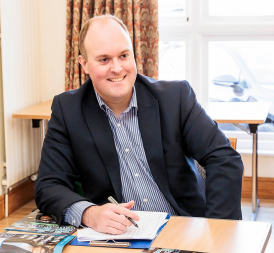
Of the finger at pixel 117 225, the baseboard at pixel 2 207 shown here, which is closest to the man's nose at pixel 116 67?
the finger at pixel 117 225

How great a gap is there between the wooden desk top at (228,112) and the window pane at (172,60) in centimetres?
54

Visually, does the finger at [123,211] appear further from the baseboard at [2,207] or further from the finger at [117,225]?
the baseboard at [2,207]

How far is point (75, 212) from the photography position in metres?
1.33

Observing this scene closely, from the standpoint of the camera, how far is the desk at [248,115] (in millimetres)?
2846

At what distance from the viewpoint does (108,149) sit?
1.61 metres

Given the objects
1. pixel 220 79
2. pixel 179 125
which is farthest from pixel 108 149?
pixel 220 79

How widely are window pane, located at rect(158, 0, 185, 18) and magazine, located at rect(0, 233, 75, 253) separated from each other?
112 inches

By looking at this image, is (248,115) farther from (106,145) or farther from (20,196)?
(20,196)

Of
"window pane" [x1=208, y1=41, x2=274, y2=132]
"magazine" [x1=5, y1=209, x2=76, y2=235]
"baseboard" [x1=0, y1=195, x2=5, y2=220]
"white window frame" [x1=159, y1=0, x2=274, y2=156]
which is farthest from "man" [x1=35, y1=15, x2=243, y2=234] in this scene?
"window pane" [x1=208, y1=41, x2=274, y2=132]

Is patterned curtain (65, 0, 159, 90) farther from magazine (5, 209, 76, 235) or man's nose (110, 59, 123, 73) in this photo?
magazine (5, 209, 76, 235)

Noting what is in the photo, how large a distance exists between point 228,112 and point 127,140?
1559 mm

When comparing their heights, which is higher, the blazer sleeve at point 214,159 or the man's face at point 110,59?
the man's face at point 110,59

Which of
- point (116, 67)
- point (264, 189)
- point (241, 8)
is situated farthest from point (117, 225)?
point (241, 8)

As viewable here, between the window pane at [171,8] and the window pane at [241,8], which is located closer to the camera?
the window pane at [241,8]
